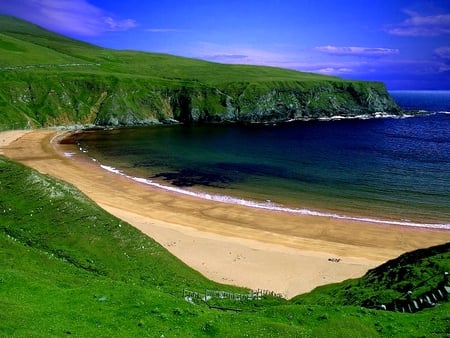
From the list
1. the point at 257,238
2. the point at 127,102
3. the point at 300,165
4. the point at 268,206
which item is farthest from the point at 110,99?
the point at 257,238

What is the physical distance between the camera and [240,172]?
9344 centimetres

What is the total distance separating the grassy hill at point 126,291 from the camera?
70.5 ft

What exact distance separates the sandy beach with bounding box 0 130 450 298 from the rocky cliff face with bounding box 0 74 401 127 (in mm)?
82679

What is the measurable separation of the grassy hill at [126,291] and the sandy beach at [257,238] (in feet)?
23.1

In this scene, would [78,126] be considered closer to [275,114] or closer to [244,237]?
[275,114]

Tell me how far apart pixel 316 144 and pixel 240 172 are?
4464cm

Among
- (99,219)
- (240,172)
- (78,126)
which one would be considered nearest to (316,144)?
(240,172)

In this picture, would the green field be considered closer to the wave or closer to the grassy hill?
the grassy hill

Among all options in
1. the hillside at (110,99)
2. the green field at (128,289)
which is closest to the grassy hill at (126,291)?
the green field at (128,289)

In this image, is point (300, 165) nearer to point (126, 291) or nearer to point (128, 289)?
point (128, 289)

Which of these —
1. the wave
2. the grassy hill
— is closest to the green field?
the grassy hill

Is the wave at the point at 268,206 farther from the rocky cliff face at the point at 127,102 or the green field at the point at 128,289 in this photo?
the rocky cliff face at the point at 127,102

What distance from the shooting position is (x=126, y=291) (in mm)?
25594

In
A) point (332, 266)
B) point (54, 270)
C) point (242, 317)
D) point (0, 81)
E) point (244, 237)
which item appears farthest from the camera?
point (0, 81)
